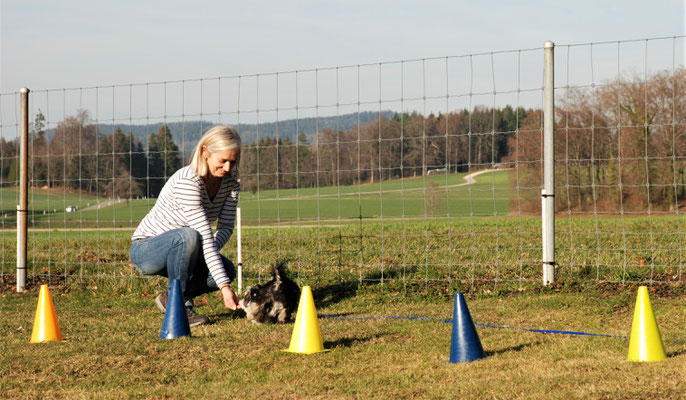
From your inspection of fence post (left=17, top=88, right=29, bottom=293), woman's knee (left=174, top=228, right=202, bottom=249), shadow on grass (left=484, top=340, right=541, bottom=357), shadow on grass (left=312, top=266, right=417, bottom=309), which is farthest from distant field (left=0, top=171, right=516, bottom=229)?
shadow on grass (left=484, top=340, right=541, bottom=357)

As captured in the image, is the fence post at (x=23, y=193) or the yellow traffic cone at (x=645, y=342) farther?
the fence post at (x=23, y=193)

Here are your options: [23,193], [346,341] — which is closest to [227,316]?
[346,341]

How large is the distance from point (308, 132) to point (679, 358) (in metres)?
5.52

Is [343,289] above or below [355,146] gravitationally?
below

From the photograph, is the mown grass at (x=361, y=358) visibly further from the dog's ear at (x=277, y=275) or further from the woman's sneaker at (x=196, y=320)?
the dog's ear at (x=277, y=275)

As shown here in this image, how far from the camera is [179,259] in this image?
19.9 feet

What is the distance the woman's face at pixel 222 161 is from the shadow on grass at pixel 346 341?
156 cm

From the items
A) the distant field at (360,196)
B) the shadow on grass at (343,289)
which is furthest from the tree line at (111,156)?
the shadow on grass at (343,289)

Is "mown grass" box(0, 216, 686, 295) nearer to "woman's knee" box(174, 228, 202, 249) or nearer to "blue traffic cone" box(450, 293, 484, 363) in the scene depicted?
"woman's knee" box(174, 228, 202, 249)

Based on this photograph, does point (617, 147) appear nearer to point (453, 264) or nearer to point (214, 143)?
point (453, 264)

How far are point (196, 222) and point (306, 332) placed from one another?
1484mm

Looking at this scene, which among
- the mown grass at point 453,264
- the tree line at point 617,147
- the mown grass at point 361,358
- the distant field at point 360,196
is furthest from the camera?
the tree line at point 617,147

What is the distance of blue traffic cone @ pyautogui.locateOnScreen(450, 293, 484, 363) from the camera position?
449cm

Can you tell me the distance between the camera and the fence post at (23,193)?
9.05m
